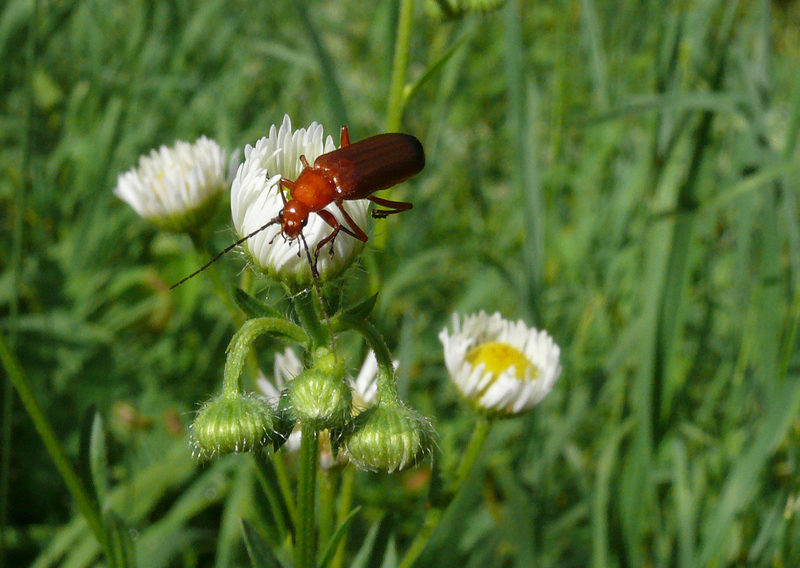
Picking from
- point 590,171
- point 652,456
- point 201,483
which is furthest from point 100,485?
point 590,171

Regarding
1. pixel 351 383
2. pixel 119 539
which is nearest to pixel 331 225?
pixel 351 383

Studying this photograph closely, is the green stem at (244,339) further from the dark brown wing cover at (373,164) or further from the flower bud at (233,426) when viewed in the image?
the dark brown wing cover at (373,164)

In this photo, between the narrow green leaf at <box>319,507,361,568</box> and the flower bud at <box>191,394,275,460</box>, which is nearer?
the flower bud at <box>191,394,275,460</box>

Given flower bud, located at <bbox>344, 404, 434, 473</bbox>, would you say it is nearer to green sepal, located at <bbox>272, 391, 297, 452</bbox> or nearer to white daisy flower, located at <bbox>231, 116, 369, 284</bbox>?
green sepal, located at <bbox>272, 391, 297, 452</bbox>

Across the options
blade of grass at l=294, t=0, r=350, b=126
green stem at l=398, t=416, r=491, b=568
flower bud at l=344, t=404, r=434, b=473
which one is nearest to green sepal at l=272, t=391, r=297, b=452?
flower bud at l=344, t=404, r=434, b=473

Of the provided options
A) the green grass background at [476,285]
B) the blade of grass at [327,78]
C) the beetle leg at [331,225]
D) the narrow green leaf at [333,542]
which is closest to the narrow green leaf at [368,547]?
the green grass background at [476,285]

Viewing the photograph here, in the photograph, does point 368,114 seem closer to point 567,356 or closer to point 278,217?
point 567,356
